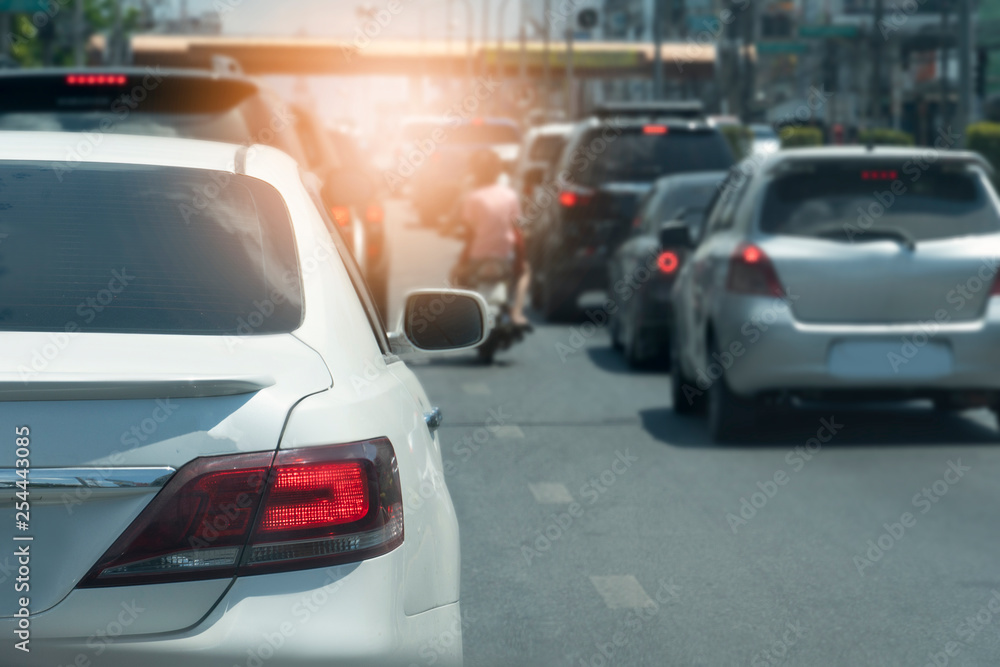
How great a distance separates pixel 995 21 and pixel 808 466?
50.2 metres

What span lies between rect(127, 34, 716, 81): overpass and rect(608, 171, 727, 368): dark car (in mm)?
67986

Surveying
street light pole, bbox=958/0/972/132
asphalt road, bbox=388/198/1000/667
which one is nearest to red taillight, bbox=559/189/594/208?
asphalt road, bbox=388/198/1000/667

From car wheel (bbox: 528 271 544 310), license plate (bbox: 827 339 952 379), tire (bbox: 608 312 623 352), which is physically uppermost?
license plate (bbox: 827 339 952 379)

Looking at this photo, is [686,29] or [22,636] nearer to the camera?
[22,636]

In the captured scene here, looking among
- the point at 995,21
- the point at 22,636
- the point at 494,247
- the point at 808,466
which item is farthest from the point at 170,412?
the point at 995,21

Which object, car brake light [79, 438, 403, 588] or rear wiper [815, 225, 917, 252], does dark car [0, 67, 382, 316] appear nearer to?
rear wiper [815, 225, 917, 252]

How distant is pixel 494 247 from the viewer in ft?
42.7

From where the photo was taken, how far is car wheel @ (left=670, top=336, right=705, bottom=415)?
997cm

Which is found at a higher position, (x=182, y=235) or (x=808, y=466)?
(x=182, y=235)

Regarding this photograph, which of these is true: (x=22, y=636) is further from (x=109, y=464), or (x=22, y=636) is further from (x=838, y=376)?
(x=838, y=376)

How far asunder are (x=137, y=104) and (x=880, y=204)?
13.8 ft

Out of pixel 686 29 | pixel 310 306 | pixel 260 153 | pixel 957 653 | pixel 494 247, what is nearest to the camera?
pixel 310 306

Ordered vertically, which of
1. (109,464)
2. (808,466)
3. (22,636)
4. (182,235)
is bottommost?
(808,466)

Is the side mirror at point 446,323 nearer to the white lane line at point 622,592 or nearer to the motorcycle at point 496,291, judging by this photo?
the white lane line at point 622,592
